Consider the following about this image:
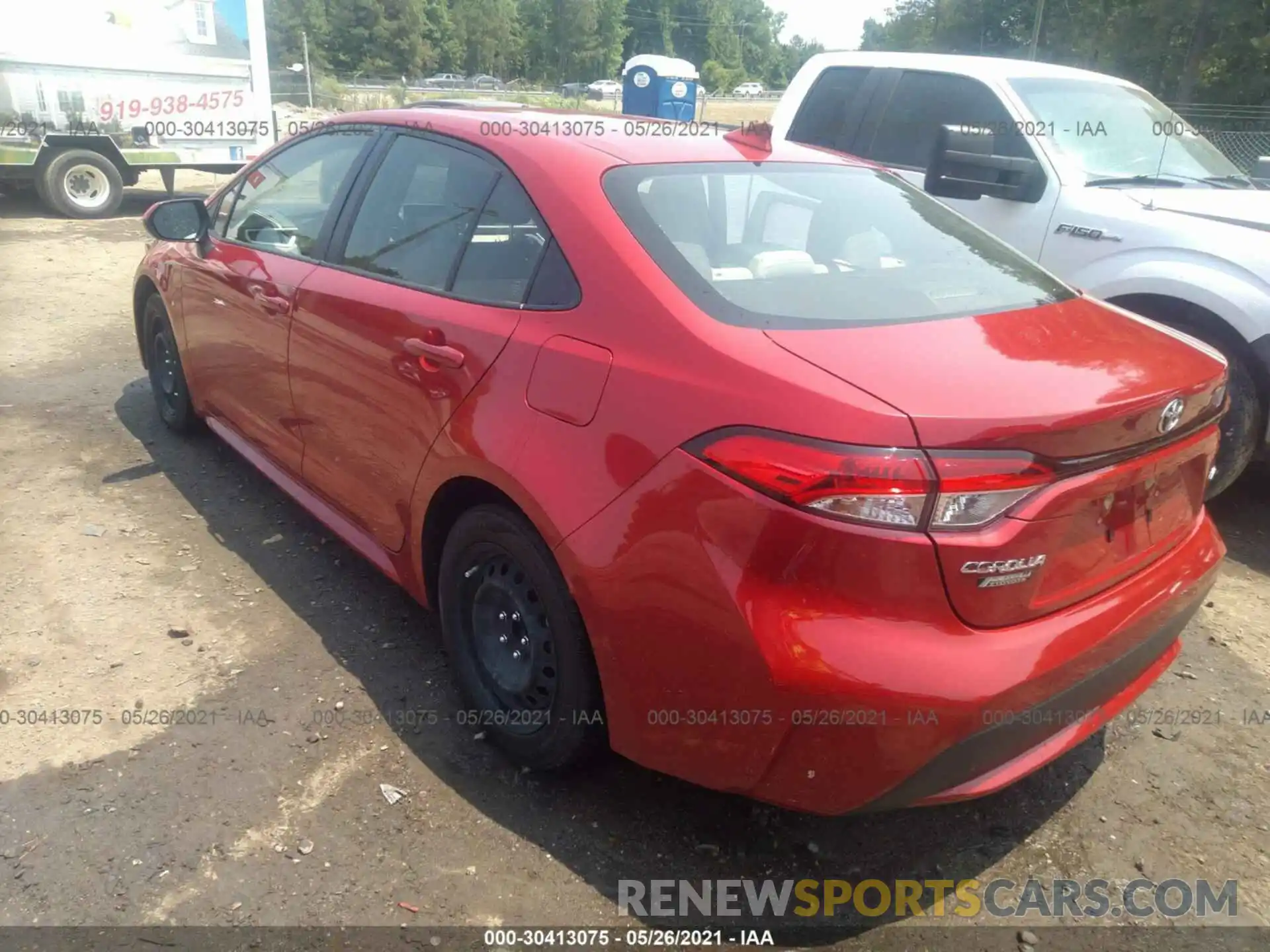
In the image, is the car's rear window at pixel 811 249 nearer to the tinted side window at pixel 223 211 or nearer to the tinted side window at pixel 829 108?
the tinted side window at pixel 223 211

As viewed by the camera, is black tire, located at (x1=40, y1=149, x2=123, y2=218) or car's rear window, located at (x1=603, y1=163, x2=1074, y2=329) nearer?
car's rear window, located at (x1=603, y1=163, x2=1074, y2=329)

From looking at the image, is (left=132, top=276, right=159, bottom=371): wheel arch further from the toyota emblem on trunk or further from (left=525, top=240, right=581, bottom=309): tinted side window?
the toyota emblem on trunk

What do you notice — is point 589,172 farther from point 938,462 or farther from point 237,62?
point 237,62

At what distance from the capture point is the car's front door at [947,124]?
15.9 ft

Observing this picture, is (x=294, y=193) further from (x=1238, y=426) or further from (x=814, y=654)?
(x=1238, y=426)

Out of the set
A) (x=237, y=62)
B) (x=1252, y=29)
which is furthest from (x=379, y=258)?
(x=1252, y=29)

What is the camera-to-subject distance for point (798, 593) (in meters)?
1.88

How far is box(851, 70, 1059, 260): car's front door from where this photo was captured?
486 cm

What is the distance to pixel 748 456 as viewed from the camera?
1.89 meters

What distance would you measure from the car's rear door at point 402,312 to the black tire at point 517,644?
330 mm

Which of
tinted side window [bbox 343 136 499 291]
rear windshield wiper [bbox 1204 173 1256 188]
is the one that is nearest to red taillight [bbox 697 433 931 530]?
tinted side window [bbox 343 136 499 291]

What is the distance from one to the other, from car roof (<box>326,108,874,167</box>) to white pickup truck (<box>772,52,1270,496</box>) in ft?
2.85

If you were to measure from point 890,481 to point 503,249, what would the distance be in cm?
136

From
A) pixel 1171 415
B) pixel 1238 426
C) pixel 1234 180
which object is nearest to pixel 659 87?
pixel 1234 180
